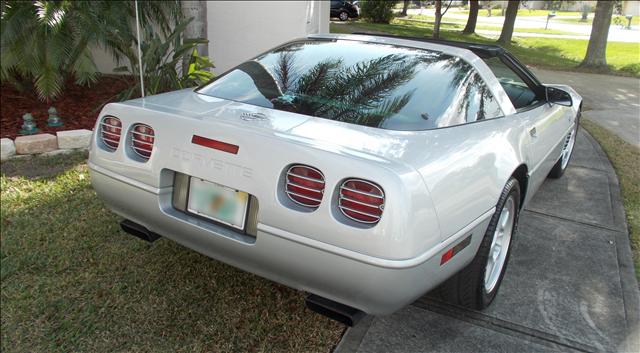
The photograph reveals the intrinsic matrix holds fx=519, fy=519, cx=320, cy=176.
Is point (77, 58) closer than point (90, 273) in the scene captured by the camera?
No

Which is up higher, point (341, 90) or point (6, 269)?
point (341, 90)

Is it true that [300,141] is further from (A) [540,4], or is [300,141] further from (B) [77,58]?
(A) [540,4]

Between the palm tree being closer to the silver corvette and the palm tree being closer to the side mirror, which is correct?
the silver corvette

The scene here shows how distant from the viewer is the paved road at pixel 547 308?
106 inches

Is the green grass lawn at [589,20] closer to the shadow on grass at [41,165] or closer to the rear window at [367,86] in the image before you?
the rear window at [367,86]

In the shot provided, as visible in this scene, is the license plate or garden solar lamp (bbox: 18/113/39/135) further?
garden solar lamp (bbox: 18/113/39/135)

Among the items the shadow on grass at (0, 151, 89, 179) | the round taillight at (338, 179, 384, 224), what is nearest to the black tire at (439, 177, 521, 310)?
the round taillight at (338, 179, 384, 224)

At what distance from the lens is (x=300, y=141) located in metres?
2.26

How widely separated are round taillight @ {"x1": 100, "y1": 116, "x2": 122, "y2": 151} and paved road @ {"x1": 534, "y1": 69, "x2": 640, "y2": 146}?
6787 mm

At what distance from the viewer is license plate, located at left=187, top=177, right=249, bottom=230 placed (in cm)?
233

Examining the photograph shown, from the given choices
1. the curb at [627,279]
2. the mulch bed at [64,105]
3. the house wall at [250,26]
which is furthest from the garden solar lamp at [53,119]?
the curb at [627,279]

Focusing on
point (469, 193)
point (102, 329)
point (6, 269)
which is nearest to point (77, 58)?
point (6, 269)

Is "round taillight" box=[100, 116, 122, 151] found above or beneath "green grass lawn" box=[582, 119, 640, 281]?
above

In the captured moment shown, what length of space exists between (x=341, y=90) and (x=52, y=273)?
2025 mm
